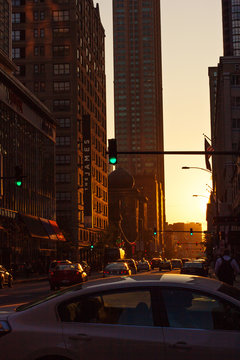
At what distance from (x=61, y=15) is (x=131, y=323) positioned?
10334 centimetres

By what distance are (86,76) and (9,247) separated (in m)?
54.7

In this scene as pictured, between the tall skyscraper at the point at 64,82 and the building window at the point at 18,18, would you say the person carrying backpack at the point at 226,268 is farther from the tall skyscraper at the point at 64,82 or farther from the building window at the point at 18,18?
the building window at the point at 18,18

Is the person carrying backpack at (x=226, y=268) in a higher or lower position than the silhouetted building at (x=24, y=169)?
lower

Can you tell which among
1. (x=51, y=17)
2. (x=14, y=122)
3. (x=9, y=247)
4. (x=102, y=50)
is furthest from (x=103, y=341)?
(x=102, y=50)

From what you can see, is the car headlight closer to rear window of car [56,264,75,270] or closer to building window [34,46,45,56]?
rear window of car [56,264,75,270]

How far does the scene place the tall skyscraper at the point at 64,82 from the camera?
10100cm

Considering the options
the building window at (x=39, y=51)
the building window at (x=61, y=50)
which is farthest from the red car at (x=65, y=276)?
the building window at (x=39, y=51)

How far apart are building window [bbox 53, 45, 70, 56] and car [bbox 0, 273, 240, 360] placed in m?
101

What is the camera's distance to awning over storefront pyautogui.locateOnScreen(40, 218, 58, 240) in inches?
3098

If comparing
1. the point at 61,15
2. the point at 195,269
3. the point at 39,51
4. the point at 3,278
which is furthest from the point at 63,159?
the point at 195,269

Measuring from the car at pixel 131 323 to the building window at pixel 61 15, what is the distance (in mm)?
102597

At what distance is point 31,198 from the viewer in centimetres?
7769

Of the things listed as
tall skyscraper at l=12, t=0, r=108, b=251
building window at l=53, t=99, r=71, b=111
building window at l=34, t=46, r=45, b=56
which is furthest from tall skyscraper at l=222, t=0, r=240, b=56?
building window at l=53, t=99, r=71, b=111

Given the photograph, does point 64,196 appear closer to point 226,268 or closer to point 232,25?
point 226,268
